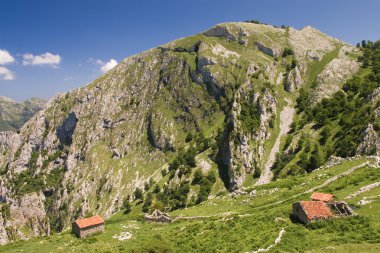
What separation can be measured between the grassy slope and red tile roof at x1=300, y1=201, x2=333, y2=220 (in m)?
1.11

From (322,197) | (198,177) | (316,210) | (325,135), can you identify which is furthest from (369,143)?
(198,177)

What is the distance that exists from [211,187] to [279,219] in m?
122

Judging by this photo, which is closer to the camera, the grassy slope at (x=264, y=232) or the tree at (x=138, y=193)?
the grassy slope at (x=264, y=232)

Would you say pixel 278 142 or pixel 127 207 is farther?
pixel 127 207

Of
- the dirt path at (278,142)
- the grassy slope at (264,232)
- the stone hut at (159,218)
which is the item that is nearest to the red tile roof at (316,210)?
the grassy slope at (264,232)

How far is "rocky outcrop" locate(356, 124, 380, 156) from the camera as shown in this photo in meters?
90.7

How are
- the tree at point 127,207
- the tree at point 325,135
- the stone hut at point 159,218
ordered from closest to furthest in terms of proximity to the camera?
the stone hut at point 159,218, the tree at point 325,135, the tree at point 127,207

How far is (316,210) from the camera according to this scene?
Result: 41438 millimetres

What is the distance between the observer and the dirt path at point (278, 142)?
15191 centimetres

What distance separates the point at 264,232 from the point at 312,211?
604 cm

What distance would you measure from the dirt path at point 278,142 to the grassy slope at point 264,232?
72779 mm

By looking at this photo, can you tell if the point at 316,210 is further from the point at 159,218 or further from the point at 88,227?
the point at 88,227

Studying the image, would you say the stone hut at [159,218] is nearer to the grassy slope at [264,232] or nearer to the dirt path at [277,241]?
the grassy slope at [264,232]

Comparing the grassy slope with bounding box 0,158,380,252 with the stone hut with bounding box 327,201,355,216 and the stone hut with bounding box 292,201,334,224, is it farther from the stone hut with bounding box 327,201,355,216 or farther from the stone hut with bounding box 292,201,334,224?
the stone hut with bounding box 327,201,355,216
